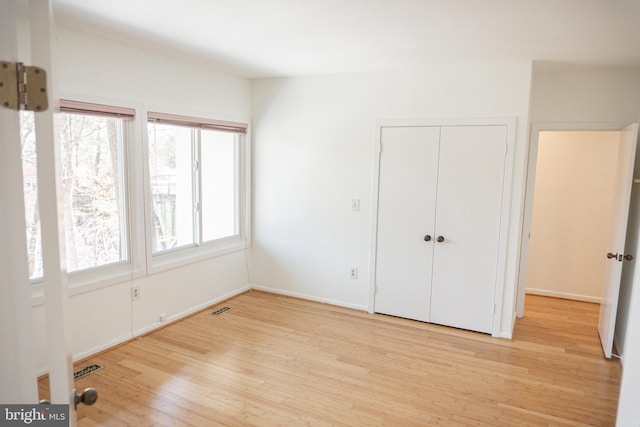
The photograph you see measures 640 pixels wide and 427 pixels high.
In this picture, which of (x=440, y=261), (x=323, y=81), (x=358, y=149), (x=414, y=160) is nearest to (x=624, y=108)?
(x=414, y=160)

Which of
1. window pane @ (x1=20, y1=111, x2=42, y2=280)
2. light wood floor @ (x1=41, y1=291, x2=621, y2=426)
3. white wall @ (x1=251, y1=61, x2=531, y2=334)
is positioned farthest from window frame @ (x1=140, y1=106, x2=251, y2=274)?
window pane @ (x1=20, y1=111, x2=42, y2=280)

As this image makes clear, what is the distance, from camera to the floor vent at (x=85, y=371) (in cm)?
287

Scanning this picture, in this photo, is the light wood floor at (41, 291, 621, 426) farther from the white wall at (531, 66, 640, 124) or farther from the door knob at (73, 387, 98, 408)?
the white wall at (531, 66, 640, 124)

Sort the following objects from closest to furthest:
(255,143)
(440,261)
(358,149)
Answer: (440,261), (358,149), (255,143)

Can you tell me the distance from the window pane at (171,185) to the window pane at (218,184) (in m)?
0.18

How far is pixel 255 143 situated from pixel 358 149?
129cm

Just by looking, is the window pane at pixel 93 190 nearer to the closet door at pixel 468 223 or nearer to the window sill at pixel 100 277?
the window sill at pixel 100 277

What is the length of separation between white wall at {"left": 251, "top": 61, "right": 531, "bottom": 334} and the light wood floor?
1.86 feet

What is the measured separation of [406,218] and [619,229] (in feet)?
5.80

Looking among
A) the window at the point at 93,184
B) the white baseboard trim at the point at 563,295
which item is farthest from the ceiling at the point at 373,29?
the white baseboard trim at the point at 563,295

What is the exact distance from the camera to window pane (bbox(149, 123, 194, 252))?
3.72 meters

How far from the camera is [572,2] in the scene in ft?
7.06

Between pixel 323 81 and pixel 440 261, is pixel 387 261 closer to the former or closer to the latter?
pixel 440 261

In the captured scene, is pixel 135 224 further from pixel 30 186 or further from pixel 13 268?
pixel 13 268
